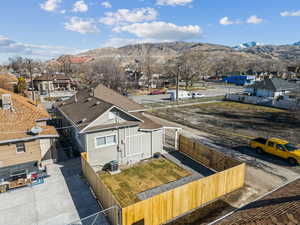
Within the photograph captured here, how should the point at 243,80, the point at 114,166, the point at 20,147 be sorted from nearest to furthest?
the point at 20,147 → the point at 114,166 → the point at 243,80

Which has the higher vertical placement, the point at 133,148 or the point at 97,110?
the point at 97,110

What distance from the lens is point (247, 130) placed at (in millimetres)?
26234

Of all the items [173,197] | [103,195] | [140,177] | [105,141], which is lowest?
[140,177]

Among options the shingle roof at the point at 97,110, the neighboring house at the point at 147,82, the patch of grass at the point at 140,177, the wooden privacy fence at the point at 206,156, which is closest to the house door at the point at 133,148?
the patch of grass at the point at 140,177

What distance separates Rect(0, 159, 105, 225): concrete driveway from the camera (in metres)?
10.7

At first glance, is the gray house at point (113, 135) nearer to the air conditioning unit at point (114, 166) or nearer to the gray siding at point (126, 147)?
the gray siding at point (126, 147)

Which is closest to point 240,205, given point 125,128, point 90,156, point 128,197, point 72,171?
point 128,197

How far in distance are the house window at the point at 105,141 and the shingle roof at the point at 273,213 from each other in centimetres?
1065

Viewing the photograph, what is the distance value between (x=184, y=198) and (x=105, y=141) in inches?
330

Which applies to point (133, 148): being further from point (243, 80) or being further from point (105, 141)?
point (243, 80)

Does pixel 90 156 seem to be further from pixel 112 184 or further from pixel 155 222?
pixel 155 222

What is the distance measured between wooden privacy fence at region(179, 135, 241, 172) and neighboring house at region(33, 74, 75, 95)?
5739 cm

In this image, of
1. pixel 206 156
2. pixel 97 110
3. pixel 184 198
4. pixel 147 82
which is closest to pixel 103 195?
pixel 184 198

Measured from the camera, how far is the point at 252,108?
40312 millimetres
